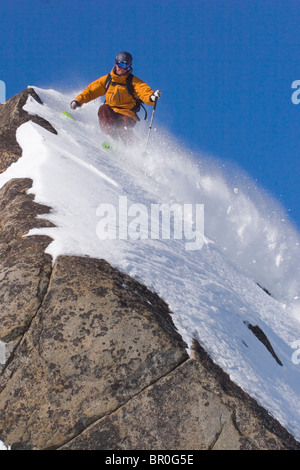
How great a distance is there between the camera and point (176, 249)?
6.88 m

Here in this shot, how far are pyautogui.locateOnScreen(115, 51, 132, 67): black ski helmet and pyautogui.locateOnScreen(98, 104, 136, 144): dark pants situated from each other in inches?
52.2

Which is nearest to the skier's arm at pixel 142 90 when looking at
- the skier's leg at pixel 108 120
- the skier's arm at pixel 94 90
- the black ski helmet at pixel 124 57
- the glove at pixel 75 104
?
the black ski helmet at pixel 124 57

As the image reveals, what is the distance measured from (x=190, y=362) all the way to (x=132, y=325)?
0.66 m

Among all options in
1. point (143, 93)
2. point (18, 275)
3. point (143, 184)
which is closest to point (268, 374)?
point (18, 275)

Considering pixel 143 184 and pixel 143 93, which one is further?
pixel 143 93

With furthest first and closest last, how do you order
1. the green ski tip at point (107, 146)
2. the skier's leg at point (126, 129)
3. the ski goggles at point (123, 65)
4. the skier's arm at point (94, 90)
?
the skier's arm at point (94, 90), the skier's leg at point (126, 129), the ski goggles at point (123, 65), the green ski tip at point (107, 146)

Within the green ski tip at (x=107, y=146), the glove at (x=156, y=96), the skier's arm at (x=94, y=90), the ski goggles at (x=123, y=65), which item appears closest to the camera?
the green ski tip at (x=107, y=146)

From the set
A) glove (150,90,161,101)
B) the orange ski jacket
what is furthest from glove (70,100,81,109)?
glove (150,90,161,101)

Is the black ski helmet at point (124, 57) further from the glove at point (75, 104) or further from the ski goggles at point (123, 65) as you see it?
the glove at point (75, 104)

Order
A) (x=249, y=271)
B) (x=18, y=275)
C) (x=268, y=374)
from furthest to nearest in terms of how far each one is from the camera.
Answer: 1. (x=249, y=271)
2. (x=268, y=374)
3. (x=18, y=275)

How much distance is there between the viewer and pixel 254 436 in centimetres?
385

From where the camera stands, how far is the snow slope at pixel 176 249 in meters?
5.00

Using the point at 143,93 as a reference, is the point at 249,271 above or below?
below
